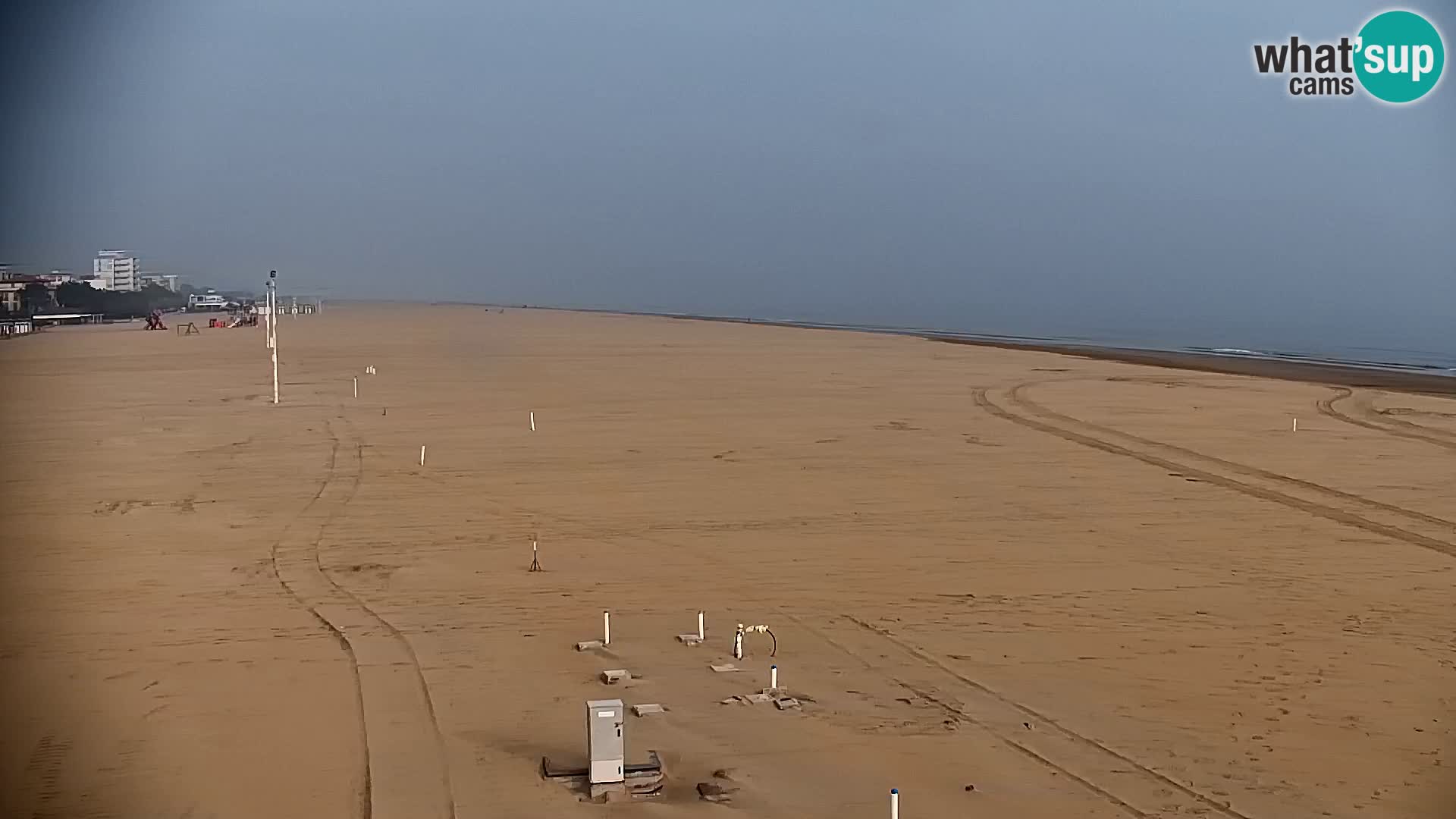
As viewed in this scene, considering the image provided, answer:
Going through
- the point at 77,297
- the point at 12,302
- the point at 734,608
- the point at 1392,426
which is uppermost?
the point at 77,297

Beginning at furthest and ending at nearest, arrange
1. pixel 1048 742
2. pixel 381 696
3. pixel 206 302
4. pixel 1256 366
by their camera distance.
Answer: pixel 206 302 < pixel 1256 366 < pixel 381 696 < pixel 1048 742

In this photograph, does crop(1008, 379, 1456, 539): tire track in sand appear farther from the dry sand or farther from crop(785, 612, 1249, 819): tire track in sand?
crop(785, 612, 1249, 819): tire track in sand

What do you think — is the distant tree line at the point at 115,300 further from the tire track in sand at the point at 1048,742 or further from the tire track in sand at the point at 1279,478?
the tire track in sand at the point at 1048,742

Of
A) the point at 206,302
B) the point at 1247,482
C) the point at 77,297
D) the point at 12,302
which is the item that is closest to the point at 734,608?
the point at 1247,482

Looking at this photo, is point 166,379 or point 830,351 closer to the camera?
point 166,379

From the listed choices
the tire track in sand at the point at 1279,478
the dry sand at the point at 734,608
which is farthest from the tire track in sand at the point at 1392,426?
the tire track in sand at the point at 1279,478

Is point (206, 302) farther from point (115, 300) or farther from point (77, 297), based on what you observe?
point (77, 297)

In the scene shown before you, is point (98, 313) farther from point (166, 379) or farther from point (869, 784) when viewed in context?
point (869, 784)

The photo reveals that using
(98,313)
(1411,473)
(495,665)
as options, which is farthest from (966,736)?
(98,313)
